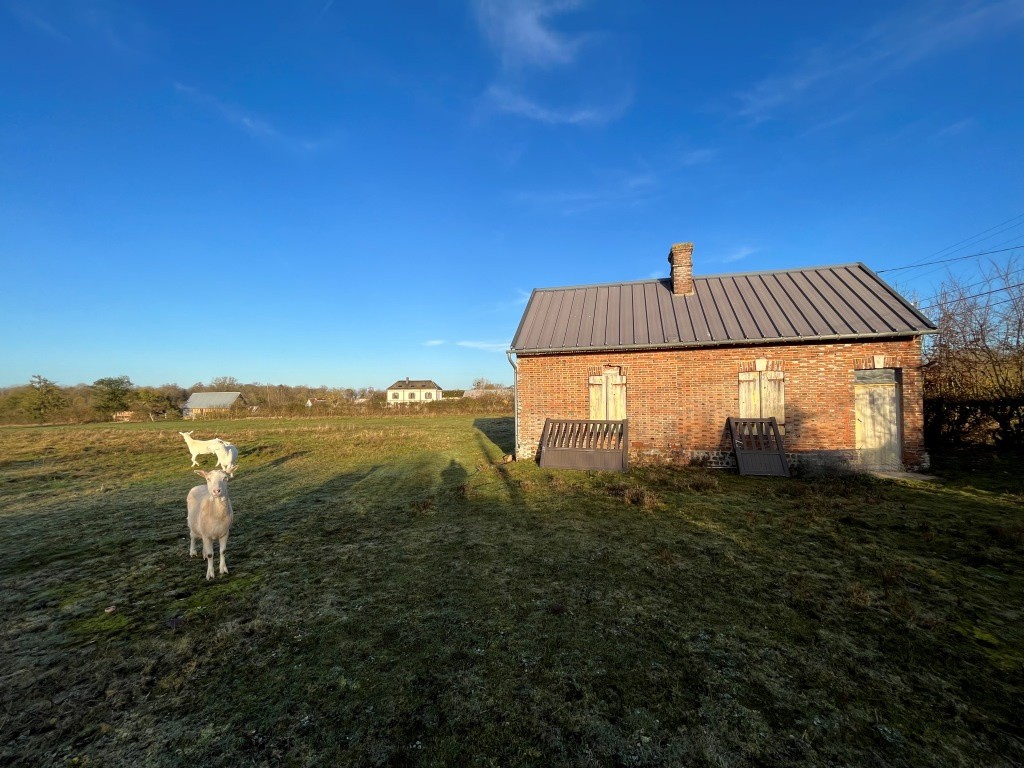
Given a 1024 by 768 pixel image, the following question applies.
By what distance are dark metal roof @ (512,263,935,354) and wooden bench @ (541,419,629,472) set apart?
94.9 inches

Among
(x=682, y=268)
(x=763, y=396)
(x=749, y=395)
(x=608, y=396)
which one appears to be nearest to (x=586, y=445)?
(x=608, y=396)

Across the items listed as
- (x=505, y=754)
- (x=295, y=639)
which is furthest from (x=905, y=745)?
(x=295, y=639)

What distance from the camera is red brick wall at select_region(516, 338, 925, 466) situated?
33.8ft

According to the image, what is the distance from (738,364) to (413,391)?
88.0m

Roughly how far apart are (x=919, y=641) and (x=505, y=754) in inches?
150

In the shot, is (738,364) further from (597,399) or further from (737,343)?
(597,399)

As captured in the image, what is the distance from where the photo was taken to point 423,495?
9.04 metres

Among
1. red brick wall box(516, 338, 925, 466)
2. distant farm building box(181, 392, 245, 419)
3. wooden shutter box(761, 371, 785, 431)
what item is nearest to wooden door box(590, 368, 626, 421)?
red brick wall box(516, 338, 925, 466)

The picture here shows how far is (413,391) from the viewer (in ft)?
308

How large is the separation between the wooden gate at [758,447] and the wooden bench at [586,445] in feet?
9.52

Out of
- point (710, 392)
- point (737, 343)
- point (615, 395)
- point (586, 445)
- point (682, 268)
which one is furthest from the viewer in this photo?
point (682, 268)

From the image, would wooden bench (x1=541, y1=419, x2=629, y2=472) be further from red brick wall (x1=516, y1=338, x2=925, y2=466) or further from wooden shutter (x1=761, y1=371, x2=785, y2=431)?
wooden shutter (x1=761, y1=371, x2=785, y2=431)

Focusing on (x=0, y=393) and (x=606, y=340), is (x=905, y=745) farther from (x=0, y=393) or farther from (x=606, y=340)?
(x=0, y=393)

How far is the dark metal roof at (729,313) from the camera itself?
10.6m
